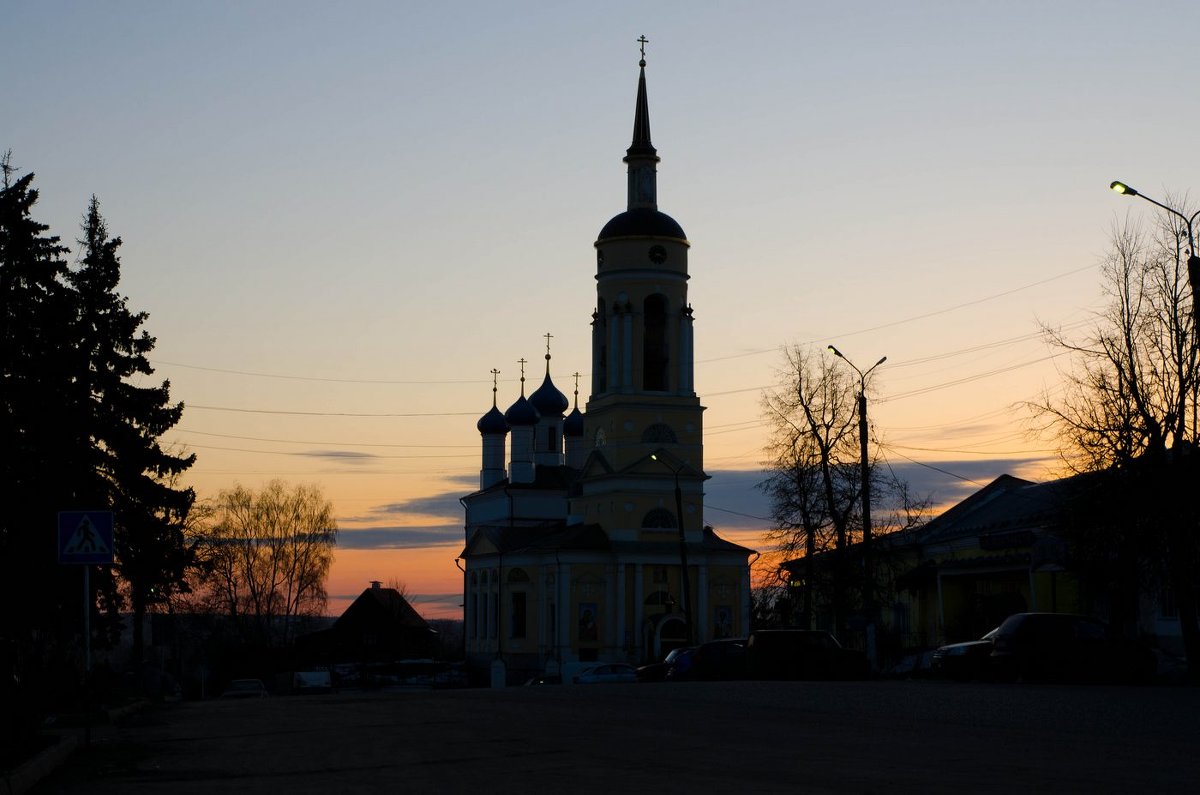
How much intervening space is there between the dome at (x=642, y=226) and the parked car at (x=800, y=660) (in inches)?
1726

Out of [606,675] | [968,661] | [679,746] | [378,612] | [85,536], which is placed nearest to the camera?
[679,746]

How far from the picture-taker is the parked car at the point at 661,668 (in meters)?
40.9

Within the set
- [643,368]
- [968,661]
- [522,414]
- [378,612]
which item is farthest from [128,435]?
[378,612]

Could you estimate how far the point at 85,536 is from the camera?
18375 mm

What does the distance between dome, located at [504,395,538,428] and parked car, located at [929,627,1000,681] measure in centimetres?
6653

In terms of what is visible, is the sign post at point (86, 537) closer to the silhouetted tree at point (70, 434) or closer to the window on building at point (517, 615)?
the silhouetted tree at point (70, 434)

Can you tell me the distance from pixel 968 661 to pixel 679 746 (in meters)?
16.9

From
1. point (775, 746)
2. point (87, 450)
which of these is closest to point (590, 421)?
point (87, 450)

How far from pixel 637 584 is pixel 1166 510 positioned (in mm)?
45575

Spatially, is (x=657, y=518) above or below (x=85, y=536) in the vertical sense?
above

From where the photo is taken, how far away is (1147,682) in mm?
28766

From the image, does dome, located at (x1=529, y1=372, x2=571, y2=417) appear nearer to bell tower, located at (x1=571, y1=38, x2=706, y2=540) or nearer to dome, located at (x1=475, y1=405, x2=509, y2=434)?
dome, located at (x1=475, y1=405, x2=509, y2=434)

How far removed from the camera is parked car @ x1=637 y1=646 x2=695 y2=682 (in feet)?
134

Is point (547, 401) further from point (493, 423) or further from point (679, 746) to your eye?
point (679, 746)
